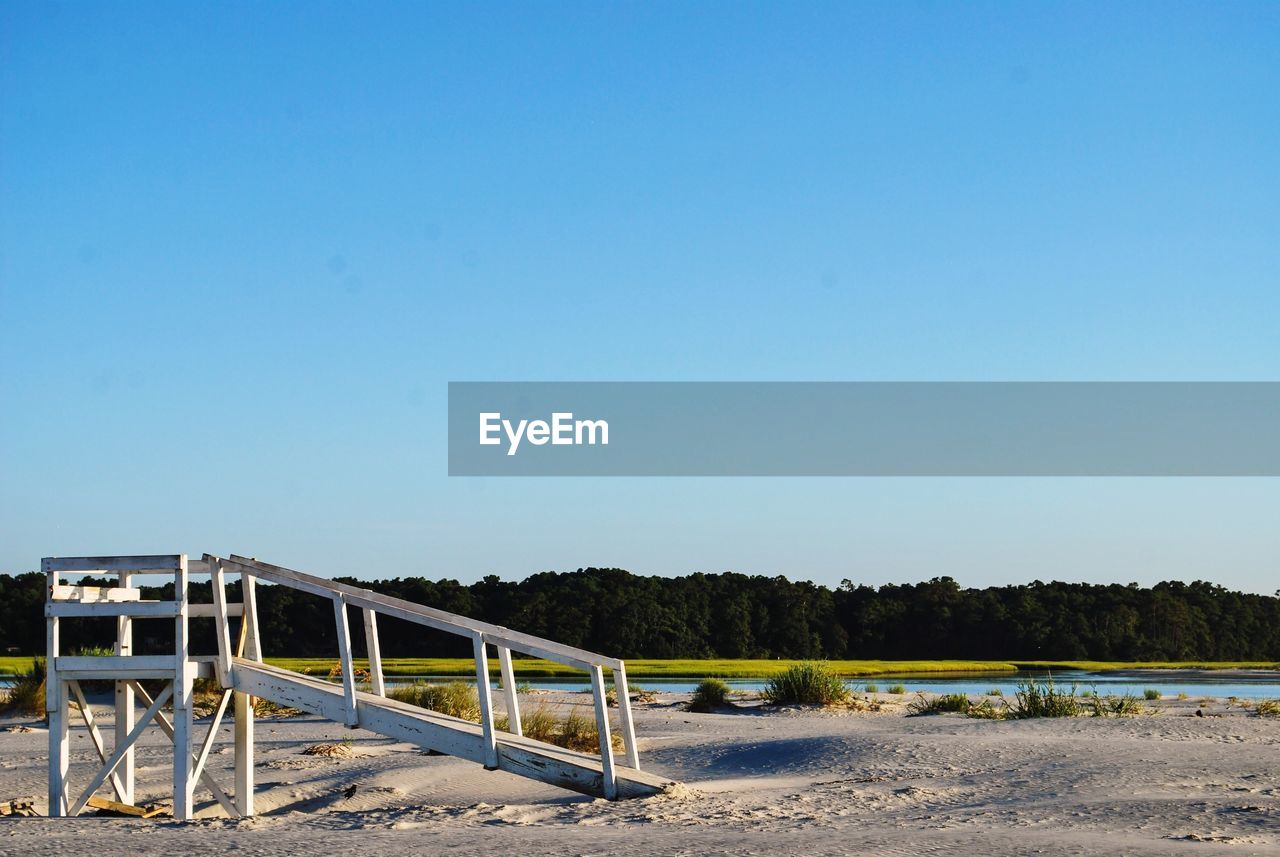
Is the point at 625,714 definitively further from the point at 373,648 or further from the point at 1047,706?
the point at 1047,706

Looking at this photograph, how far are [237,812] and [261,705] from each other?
11.9 m

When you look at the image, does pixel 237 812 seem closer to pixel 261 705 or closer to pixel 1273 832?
pixel 1273 832

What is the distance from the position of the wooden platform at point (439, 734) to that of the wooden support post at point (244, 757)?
0.49 meters

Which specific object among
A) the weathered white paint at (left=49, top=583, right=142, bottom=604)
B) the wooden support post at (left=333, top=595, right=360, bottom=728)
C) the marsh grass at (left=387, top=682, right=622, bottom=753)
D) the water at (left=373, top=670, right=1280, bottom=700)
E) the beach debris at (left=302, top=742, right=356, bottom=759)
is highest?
→ the weathered white paint at (left=49, top=583, right=142, bottom=604)

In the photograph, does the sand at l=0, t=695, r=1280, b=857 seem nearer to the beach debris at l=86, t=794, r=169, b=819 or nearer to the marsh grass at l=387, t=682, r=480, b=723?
the beach debris at l=86, t=794, r=169, b=819

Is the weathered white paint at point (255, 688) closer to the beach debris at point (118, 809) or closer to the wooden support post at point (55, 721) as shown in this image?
the wooden support post at point (55, 721)

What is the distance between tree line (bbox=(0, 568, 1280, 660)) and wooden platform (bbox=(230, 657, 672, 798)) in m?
58.1

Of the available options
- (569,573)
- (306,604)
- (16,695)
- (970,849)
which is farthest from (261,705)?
(569,573)

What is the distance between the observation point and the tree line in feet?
242

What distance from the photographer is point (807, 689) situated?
88.0 ft

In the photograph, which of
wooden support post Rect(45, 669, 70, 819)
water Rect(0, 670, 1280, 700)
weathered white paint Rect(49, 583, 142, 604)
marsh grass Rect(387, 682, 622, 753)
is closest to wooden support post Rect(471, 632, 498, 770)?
marsh grass Rect(387, 682, 622, 753)

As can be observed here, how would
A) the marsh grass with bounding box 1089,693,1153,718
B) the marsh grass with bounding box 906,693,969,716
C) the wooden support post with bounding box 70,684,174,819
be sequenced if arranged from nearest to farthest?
the wooden support post with bounding box 70,684,174,819 → the marsh grass with bounding box 1089,693,1153,718 → the marsh grass with bounding box 906,693,969,716

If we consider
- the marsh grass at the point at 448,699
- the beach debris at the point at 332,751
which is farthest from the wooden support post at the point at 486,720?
the marsh grass at the point at 448,699

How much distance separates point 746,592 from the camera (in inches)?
3383
